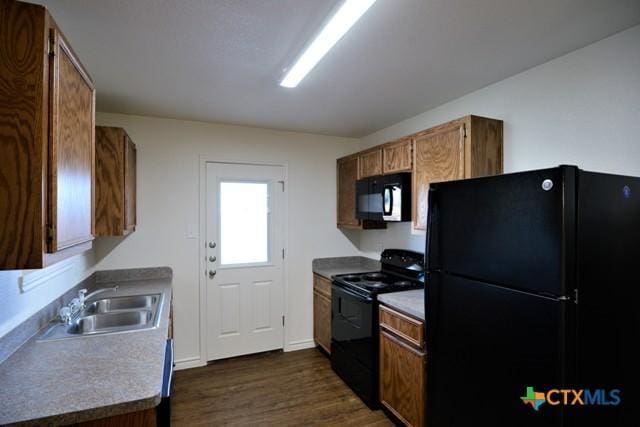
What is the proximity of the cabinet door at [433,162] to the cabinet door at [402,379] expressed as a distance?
35.2 inches

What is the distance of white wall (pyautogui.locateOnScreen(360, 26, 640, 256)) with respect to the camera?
5.32 feet

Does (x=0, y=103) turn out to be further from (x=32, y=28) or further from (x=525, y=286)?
(x=525, y=286)

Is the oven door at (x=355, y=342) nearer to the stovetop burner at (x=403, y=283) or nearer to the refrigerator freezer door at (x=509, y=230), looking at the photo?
the stovetop burner at (x=403, y=283)

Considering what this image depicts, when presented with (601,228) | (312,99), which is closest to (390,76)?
(312,99)

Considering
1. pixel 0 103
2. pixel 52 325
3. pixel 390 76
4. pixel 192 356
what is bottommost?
pixel 192 356

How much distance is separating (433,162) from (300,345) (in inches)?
98.3

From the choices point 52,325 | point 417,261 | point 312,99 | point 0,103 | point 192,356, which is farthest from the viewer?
point 192,356

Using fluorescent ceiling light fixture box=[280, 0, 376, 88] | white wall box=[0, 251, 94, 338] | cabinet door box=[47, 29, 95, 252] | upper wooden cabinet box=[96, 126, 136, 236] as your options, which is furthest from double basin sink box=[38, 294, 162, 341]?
fluorescent ceiling light fixture box=[280, 0, 376, 88]

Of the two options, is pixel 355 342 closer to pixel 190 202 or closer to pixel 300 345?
pixel 300 345

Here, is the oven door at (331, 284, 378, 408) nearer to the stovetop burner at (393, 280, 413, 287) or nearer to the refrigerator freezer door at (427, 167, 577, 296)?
the stovetop burner at (393, 280, 413, 287)

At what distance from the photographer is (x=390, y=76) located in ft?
7.10

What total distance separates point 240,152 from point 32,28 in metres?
2.41

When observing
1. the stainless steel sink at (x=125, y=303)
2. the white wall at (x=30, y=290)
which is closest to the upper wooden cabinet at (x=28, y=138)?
the white wall at (x=30, y=290)

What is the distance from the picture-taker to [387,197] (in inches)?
107
